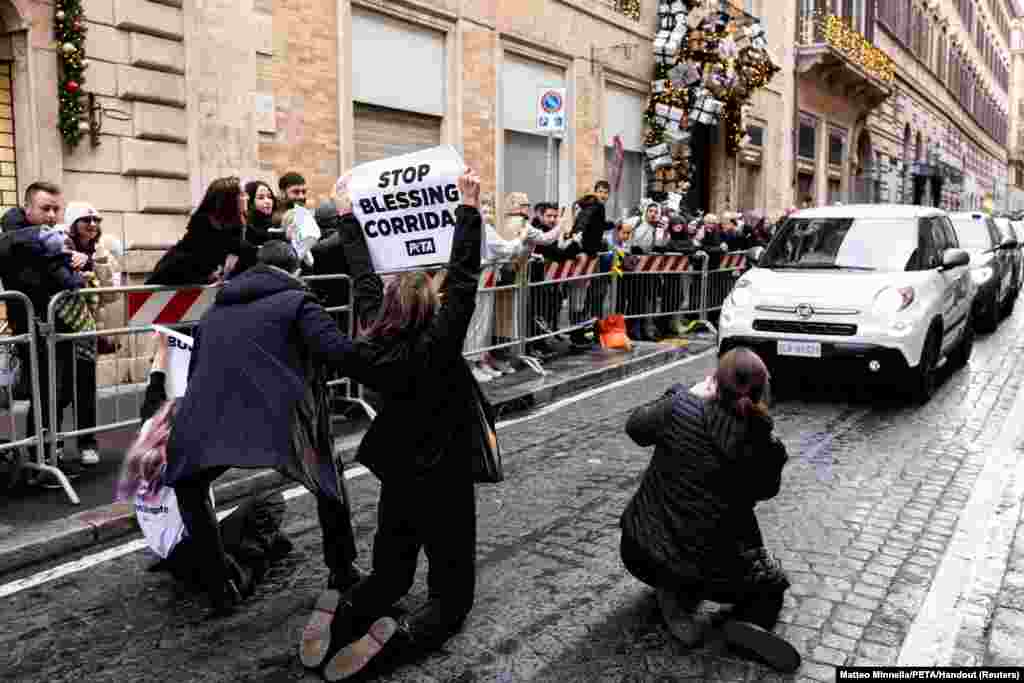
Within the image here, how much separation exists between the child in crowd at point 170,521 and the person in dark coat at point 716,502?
1804 mm

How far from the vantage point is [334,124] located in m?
12.4

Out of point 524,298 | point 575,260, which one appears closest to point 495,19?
point 575,260

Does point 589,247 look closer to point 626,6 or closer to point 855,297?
point 855,297

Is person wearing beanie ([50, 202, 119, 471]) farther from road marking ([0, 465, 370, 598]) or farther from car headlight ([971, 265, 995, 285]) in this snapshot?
car headlight ([971, 265, 995, 285])

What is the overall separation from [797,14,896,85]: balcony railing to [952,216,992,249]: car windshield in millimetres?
13358

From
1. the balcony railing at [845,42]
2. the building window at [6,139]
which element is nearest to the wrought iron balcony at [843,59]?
the balcony railing at [845,42]

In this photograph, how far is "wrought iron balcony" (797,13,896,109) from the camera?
90.4 ft

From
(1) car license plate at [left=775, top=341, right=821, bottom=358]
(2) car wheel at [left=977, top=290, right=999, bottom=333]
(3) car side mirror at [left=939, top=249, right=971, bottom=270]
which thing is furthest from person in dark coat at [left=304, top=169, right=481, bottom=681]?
(2) car wheel at [left=977, top=290, right=999, bottom=333]

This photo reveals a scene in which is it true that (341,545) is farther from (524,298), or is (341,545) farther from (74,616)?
(524,298)

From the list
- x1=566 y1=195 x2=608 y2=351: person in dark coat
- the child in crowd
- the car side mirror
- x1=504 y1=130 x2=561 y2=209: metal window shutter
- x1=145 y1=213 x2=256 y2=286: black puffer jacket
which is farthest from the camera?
x1=504 y1=130 x2=561 y2=209: metal window shutter

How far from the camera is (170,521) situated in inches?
168

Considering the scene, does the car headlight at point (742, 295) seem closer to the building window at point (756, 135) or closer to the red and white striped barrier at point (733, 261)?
the red and white striped barrier at point (733, 261)

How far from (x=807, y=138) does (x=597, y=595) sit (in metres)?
27.9

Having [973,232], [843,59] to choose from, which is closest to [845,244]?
[973,232]
